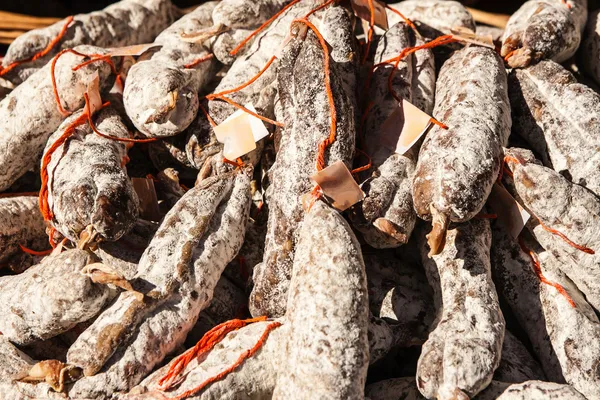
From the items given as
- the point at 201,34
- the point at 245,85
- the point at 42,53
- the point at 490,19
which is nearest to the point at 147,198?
the point at 245,85

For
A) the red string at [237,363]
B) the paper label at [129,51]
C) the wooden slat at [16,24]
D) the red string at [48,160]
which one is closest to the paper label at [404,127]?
the red string at [237,363]

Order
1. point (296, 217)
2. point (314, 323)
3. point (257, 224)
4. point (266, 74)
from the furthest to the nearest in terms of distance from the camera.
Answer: point (266, 74) → point (257, 224) → point (296, 217) → point (314, 323)

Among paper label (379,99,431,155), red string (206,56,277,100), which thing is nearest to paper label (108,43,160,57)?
red string (206,56,277,100)

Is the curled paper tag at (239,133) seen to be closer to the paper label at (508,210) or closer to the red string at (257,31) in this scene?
the red string at (257,31)

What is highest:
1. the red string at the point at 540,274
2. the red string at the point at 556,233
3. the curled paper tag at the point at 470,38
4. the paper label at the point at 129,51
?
the paper label at the point at 129,51

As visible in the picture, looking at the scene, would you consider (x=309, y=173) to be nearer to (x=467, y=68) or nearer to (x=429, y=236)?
(x=429, y=236)

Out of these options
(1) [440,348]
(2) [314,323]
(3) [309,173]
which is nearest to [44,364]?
(2) [314,323]
